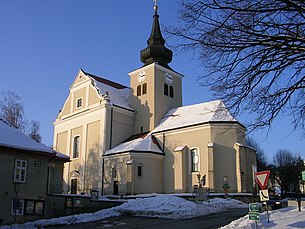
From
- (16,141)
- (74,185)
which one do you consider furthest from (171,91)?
(16,141)

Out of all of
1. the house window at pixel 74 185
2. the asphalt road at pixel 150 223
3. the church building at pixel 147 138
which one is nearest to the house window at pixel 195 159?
the church building at pixel 147 138

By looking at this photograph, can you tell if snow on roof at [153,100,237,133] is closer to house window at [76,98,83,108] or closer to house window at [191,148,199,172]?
house window at [191,148,199,172]

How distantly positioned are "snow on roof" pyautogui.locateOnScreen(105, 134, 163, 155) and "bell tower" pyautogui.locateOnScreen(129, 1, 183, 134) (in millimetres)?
3069

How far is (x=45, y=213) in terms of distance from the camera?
21578mm

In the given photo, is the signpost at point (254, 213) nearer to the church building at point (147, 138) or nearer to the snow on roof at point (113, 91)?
the church building at point (147, 138)

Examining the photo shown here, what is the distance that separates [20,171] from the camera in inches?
826

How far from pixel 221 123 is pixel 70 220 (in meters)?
19.6

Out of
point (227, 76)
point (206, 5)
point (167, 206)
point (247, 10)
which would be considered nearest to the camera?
point (247, 10)

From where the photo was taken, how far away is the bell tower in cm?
4153

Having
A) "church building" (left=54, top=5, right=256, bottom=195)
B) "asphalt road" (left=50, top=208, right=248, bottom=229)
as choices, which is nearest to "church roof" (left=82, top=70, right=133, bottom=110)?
"church building" (left=54, top=5, right=256, bottom=195)

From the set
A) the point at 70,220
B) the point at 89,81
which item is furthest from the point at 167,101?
the point at 70,220

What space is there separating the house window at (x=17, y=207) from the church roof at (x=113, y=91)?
21.4m

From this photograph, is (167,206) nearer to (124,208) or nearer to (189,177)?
(124,208)

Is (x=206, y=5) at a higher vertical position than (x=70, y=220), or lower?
higher
